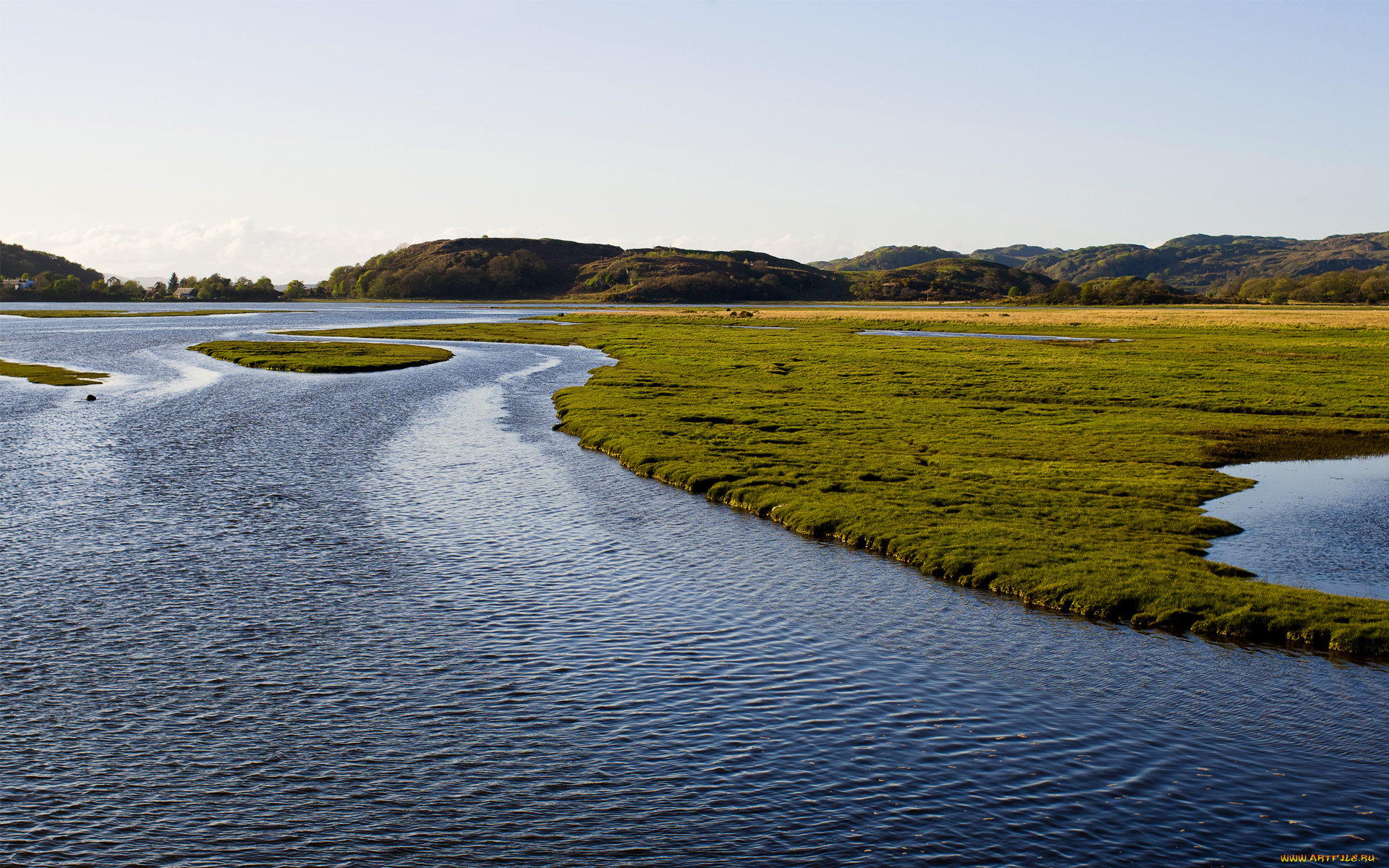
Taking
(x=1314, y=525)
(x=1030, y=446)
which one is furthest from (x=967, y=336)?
(x=1314, y=525)

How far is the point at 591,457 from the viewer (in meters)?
45.4

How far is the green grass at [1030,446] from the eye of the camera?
25.5m

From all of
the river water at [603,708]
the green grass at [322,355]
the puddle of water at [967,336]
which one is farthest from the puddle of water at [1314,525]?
the puddle of water at [967,336]

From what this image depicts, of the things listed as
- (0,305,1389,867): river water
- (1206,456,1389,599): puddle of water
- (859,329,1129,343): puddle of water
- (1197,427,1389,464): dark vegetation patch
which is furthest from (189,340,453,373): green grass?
(1206,456,1389,599): puddle of water

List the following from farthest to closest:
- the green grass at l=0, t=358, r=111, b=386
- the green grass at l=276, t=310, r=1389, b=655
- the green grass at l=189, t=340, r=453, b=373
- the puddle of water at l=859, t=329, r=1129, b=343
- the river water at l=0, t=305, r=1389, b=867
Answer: the puddle of water at l=859, t=329, r=1129, b=343 < the green grass at l=189, t=340, r=453, b=373 < the green grass at l=0, t=358, r=111, b=386 < the green grass at l=276, t=310, r=1389, b=655 < the river water at l=0, t=305, r=1389, b=867

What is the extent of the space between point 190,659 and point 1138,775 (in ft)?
59.6

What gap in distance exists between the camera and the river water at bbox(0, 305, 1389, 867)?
14.0 meters

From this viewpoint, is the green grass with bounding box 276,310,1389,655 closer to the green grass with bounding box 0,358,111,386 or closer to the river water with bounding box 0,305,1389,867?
the river water with bounding box 0,305,1389,867

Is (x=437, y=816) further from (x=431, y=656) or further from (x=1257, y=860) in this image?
(x=1257, y=860)

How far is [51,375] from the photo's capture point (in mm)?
81188

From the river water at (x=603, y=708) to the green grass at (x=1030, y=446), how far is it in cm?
220

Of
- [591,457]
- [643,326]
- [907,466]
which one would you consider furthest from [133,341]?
[907,466]

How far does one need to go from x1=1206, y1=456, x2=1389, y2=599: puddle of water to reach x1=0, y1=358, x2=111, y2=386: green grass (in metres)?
78.1

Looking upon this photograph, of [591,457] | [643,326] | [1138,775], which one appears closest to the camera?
[1138,775]
